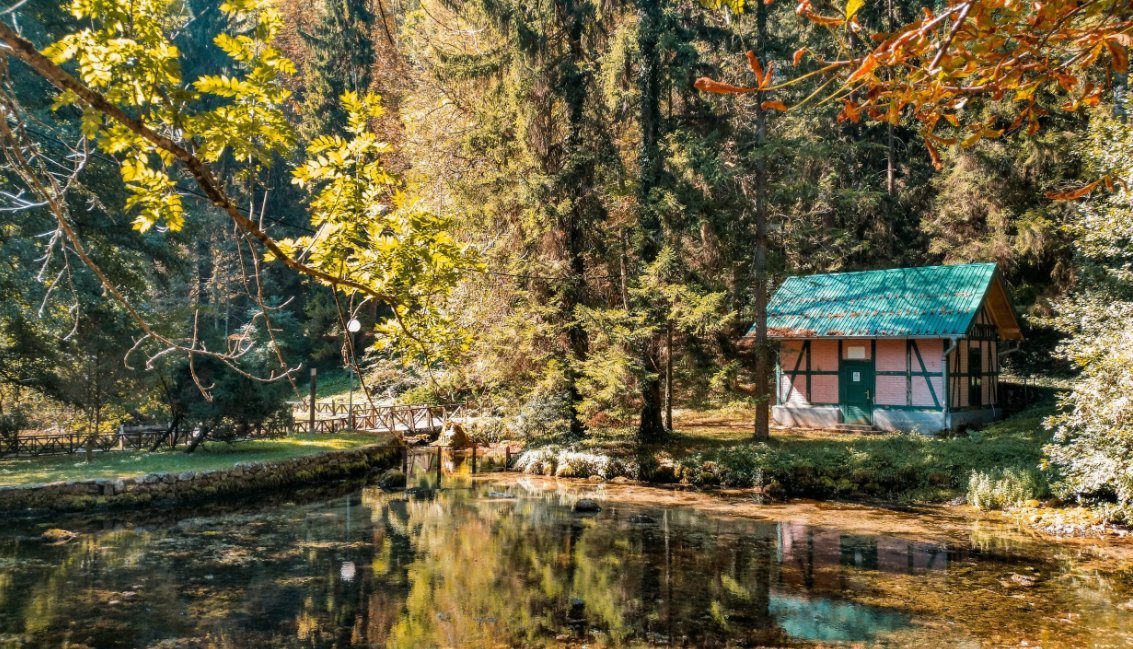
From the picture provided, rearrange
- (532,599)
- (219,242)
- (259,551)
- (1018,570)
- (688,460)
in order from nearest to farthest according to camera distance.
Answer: (532,599), (1018,570), (259,551), (688,460), (219,242)

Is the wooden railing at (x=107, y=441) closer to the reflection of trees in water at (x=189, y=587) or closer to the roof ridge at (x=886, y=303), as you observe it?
the reflection of trees in water at (x=189, y=587)

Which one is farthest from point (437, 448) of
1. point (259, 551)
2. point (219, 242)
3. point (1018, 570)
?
point (219, 242)

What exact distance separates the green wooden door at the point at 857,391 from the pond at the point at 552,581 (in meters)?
7.20

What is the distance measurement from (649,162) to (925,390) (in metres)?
9.72

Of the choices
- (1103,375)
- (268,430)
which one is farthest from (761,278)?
(268,430)

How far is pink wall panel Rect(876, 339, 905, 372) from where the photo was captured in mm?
20672

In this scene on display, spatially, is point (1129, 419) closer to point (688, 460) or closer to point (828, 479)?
point (828, 479)

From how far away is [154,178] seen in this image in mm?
3047

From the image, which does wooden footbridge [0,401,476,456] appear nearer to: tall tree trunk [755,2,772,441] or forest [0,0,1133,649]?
forest [0,0,1133,649]

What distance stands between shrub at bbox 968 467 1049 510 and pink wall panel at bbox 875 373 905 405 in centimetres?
571

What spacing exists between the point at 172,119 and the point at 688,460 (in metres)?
16.5

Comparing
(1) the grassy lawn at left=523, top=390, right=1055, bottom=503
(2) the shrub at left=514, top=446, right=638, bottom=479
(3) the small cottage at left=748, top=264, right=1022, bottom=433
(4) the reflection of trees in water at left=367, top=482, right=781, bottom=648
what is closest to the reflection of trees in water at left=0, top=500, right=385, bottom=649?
(4) the reflection of trees in water at left=367, top=482, right=781, bottom=648

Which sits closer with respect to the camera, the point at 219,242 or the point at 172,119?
the point at 172,119

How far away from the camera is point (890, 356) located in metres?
20.8
